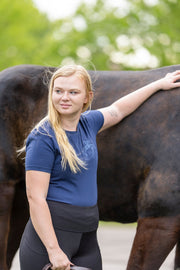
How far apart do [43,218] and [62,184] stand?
0.71 feet

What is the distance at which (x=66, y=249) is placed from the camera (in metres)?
2.45

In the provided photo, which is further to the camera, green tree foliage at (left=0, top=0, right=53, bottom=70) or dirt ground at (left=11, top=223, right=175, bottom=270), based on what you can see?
green tree foliage at (left=0, top=0, right=53, bottom=70)

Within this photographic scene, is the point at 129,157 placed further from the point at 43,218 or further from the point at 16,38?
the point at 16,38

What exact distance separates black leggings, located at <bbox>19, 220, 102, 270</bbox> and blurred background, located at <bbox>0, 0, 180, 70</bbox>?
28.2 feet

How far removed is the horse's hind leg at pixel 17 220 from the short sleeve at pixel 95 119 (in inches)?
42.0

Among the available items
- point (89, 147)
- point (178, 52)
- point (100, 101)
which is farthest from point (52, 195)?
point (178, 52)

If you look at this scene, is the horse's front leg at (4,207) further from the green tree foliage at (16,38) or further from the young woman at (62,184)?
the green tree foliage at (16,38)

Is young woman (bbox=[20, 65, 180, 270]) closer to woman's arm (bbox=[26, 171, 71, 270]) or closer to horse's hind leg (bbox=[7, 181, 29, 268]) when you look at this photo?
woman's arm (bbox=[26, 171, 71, 270])

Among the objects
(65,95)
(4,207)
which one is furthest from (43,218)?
(4,207)

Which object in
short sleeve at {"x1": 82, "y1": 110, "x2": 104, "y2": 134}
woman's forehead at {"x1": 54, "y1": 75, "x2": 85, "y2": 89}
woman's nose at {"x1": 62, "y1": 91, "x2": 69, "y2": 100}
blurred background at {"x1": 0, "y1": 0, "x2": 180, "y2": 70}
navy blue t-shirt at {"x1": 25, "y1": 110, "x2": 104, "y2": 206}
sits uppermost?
blurred background at {"x1": 0, "y1": 0, "x2": 180, "y2": 70}

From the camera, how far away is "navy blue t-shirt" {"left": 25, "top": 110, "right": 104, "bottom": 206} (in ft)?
7.89

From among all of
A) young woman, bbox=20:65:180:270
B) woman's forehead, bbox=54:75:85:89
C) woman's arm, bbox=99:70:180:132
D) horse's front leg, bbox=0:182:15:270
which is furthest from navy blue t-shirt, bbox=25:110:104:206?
horse's front leg, bbox=0:182:15:270

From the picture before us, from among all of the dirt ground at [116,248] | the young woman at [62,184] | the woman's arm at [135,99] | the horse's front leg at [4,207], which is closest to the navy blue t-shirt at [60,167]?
the young woman at [62,184]

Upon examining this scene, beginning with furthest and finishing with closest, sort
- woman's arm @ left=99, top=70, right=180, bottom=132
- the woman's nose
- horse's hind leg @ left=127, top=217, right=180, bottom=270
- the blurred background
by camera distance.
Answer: the blurred background
woman's arm @ left=99, top=70, right=180, bottom=132
horse's hind leg @ left=127, top=217, right=180, bottom=270
the woman's nose
